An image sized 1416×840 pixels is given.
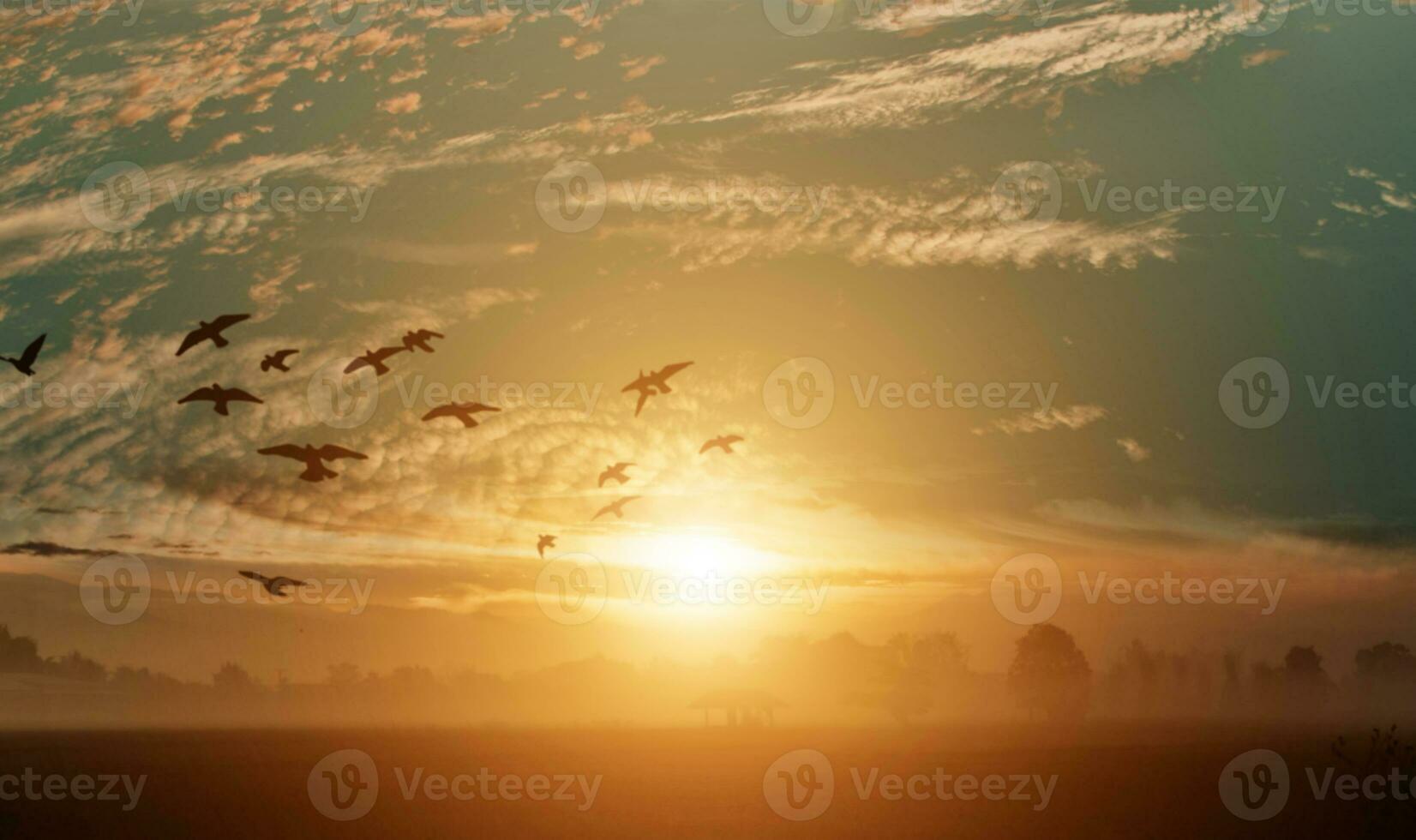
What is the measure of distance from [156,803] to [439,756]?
173 feet

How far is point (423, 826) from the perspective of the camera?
61.1 meters

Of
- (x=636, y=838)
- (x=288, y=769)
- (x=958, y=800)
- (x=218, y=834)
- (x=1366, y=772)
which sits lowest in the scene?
(x=288, y=769)

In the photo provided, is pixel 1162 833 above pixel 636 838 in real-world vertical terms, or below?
above

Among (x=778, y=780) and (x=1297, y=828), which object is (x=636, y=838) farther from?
(x=1297, y=828)

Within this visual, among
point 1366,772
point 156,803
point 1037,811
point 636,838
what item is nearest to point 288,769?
point 156,803
